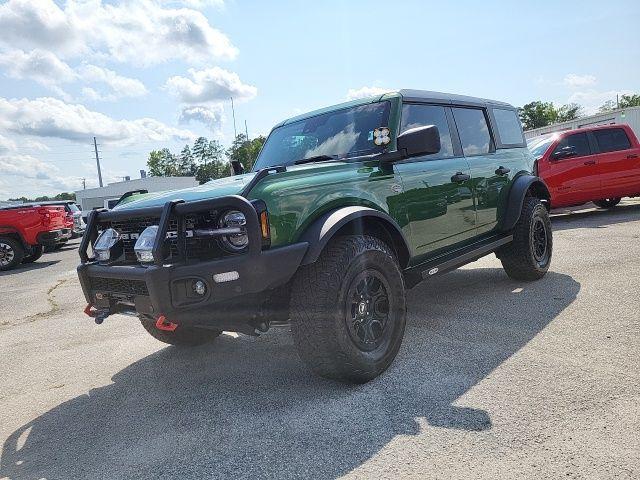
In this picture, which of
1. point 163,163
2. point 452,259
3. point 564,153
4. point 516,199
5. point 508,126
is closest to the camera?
point 452,259

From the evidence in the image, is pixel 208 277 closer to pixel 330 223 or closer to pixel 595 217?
pixel 330 223

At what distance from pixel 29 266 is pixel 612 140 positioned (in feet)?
43.3

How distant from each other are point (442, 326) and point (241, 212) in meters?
2.19

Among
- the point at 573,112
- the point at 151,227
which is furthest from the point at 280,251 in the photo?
the point at 573,112

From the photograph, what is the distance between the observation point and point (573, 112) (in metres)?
91.5

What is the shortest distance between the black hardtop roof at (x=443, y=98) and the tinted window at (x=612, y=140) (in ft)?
19.3

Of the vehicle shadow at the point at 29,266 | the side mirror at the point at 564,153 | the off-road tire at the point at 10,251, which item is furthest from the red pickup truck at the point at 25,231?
the side mirror at the point at 564,153

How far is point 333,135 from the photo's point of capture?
3.91 meters

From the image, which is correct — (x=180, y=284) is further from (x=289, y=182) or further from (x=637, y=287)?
(x=637, y=287)

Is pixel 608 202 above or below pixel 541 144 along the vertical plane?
below

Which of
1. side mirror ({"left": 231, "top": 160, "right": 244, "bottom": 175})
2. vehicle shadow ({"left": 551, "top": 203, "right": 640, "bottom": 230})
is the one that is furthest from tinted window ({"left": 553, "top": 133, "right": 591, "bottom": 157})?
side mirror ({"left": 231, "top": 160, "right": 244, "bottom": 175})

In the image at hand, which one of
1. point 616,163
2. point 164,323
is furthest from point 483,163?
point 616,163

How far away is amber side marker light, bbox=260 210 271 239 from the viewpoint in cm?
273

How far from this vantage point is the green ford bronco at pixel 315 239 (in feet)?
8.80
